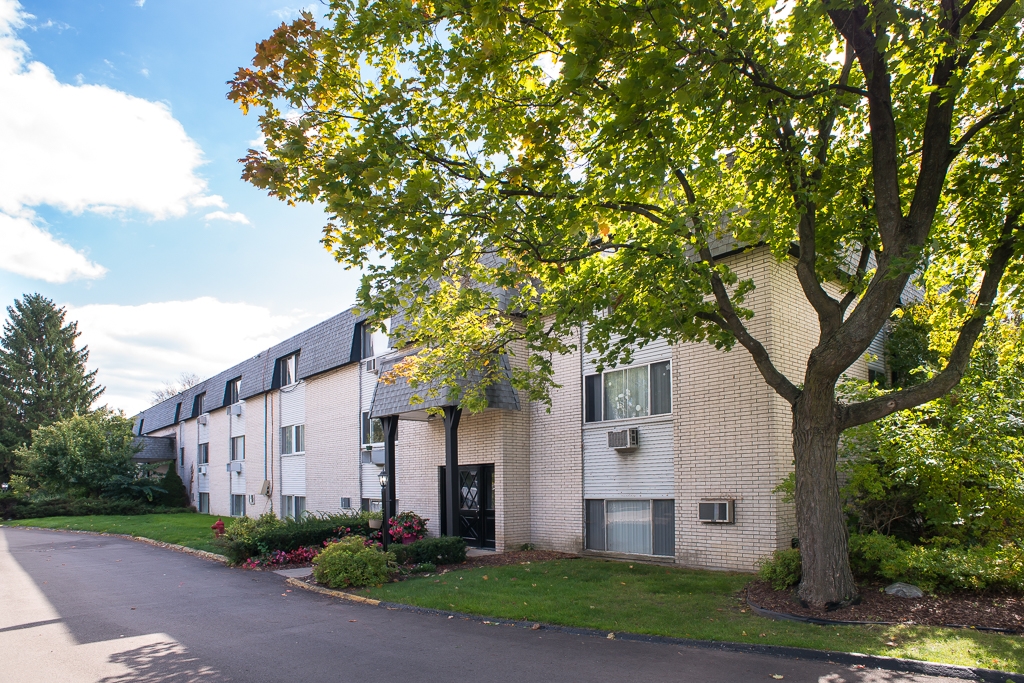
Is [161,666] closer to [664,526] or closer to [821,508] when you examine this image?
[821,508]

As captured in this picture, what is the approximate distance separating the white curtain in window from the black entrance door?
11.4ft

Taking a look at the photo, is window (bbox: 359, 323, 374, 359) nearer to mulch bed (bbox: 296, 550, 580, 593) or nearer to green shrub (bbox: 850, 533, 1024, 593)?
mulch bed (bbox: 296, 550, 580, 593)

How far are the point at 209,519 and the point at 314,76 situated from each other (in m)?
28.3

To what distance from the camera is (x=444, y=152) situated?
8.16m

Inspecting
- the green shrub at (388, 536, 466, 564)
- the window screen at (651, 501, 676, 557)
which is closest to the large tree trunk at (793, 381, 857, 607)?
the window screen at (651, 501, 676, 557)

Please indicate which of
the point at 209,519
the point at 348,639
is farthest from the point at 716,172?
the point at 209,519

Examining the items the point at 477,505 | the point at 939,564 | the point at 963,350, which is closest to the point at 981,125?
the point at 963,350

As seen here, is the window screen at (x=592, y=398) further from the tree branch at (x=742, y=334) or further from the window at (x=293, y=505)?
the window at (x=293, y=505)

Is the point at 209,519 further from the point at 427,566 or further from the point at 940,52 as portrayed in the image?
the point at 940,52

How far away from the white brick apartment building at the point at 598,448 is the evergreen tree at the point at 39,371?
34.5 metres

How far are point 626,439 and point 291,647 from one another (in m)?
8.01

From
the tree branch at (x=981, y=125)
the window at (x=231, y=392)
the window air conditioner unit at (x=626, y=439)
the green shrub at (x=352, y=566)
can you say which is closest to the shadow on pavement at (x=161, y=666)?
the green shrub at (x=352, y=566)

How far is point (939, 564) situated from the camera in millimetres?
8906

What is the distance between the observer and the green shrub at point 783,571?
9.45 metres
